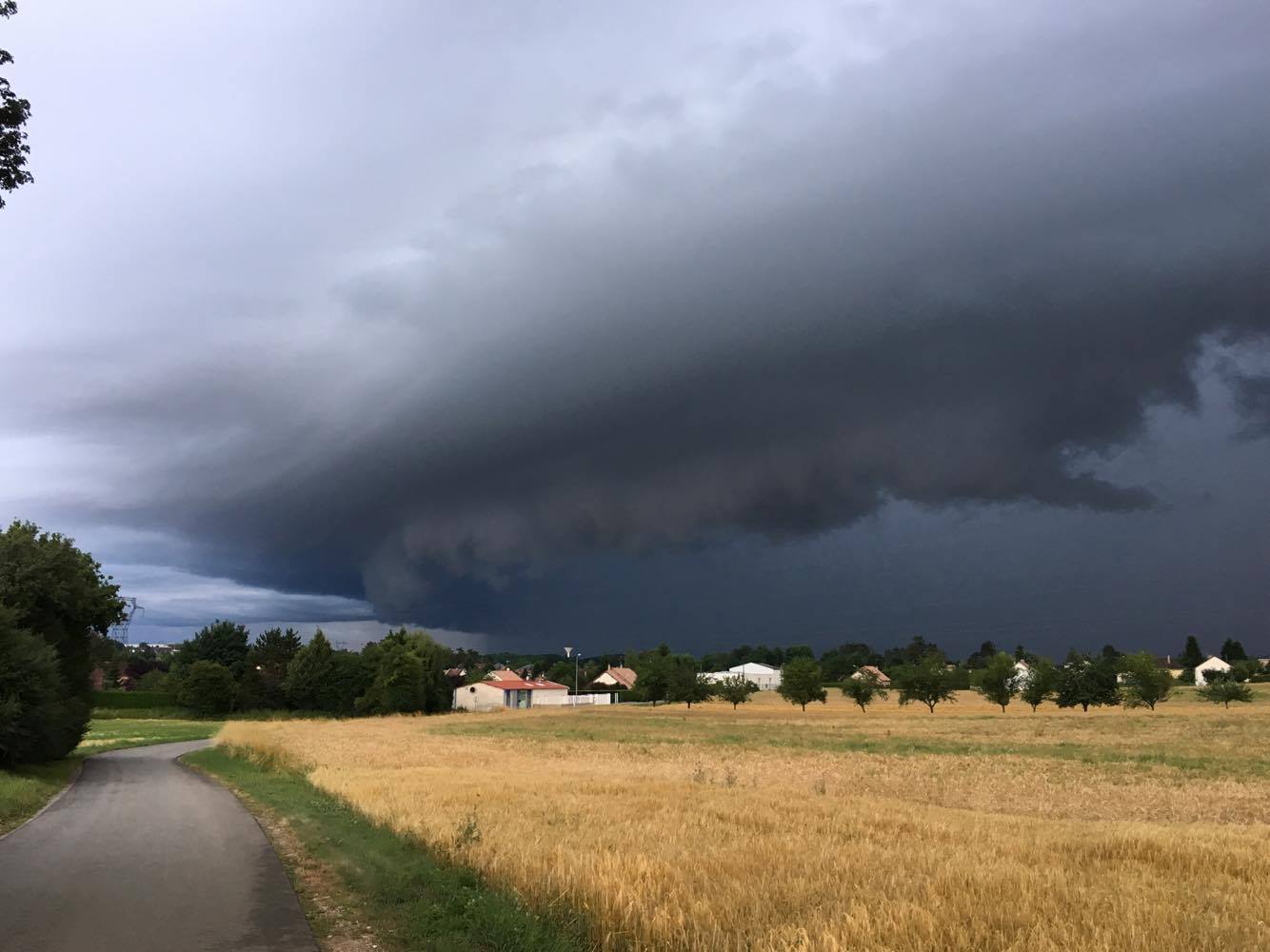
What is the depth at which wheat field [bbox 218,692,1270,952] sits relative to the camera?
8.00 m

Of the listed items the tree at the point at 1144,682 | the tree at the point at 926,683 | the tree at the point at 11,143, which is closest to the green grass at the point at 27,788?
the tree at the point at 11,143

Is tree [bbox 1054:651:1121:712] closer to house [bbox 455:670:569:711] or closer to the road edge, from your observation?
house [bbox 455:670:569:711]

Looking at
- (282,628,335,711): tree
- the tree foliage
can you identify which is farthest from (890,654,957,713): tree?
(282,628,335,711): tree

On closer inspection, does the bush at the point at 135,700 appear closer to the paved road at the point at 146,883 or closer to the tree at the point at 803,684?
the tree at the point at 803,684

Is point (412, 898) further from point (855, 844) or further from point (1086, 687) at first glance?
point (1086, 687)

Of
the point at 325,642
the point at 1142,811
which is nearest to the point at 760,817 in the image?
the point at 1142,811

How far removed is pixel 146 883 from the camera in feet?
41.5

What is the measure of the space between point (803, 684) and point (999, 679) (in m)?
24.1

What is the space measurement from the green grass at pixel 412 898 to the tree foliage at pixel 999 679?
98006 mm

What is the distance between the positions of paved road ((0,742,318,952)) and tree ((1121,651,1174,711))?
98.8 m

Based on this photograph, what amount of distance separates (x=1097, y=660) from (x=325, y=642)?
10498 cm

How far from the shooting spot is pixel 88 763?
39.4 m

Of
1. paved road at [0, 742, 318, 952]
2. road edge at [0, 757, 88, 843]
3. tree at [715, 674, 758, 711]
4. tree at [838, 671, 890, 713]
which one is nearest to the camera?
paved road at [0, 742, 318, 952]

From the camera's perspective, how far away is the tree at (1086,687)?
102562 millimetres
